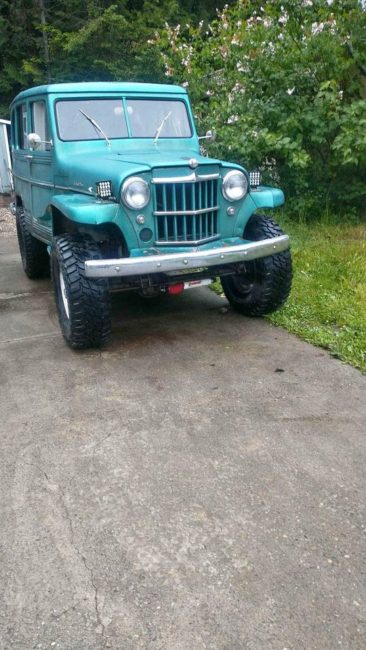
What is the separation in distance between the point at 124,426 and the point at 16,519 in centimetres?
91

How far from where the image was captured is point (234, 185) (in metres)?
4.34

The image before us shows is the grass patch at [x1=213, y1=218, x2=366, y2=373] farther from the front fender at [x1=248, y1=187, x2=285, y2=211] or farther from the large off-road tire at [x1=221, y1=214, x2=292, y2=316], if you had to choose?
the front fender at [x1=248, y1=187, x2=285, y2=211]

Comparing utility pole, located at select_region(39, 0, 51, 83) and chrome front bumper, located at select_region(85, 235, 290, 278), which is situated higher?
utility pole, located at select_region(39, 0, 51, 83)

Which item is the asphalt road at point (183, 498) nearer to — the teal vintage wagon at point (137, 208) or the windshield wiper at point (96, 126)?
the teal vintage wagon at point (137, 208)

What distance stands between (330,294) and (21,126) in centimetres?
392

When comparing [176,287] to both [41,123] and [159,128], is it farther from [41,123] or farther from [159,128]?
[41,123]

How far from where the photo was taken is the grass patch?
445 cm

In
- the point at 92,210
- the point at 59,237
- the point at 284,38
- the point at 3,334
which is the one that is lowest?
the point at 3,334

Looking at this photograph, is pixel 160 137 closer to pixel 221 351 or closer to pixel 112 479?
pixel 221 351

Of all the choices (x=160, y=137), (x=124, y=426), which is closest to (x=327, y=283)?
(x=160, y=137)

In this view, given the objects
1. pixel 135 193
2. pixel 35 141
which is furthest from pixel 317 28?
pixel 135 193

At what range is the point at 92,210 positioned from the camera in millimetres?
3877

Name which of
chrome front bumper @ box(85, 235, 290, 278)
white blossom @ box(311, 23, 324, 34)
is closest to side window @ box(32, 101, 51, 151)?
chrome front bumper @ box(85, 235, 290, 278)

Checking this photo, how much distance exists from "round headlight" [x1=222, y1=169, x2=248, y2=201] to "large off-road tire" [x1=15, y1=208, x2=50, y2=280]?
309 centimetres
